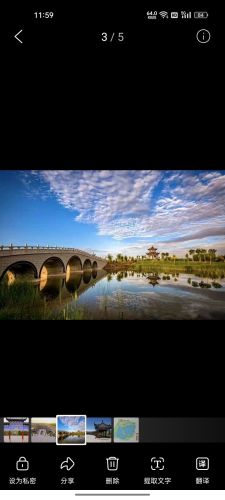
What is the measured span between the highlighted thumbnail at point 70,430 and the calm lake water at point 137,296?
0.56 m

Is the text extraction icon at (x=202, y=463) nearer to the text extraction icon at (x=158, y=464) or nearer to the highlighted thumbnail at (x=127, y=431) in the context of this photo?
the text extraction icon at (x=158, y=464)

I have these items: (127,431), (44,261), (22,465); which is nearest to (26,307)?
(44,261)

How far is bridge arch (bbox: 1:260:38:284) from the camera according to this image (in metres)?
1.70

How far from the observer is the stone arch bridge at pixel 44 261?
1680mm

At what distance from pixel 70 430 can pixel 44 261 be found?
0.95 m

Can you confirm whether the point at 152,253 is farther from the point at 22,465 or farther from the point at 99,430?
the point at 22,465

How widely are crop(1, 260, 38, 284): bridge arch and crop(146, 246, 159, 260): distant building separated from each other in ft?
2.37

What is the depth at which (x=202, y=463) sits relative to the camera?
1.09 m

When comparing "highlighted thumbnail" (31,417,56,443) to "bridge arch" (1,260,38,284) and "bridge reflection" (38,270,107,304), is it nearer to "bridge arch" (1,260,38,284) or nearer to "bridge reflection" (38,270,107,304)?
"bridge reflection" (38,270,107,304)
